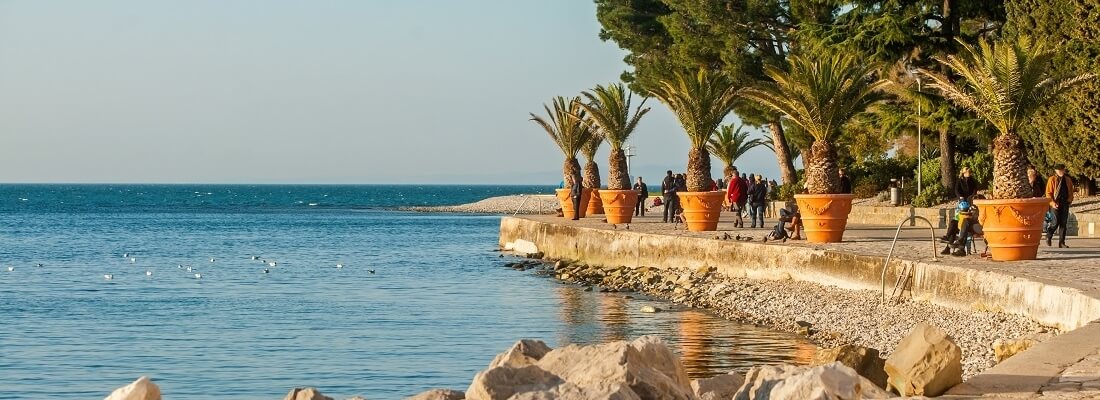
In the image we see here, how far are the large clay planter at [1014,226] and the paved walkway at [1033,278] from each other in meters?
0.24

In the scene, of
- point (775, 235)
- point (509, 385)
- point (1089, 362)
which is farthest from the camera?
point (775, 235)

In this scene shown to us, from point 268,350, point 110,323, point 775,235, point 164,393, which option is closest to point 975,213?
point 775,235

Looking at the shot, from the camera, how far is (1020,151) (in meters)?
19.9

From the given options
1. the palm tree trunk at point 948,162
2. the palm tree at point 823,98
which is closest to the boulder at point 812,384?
the palm tree at point 823,98

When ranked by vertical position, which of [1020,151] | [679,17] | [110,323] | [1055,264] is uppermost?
[679,17]

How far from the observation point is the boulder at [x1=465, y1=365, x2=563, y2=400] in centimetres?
826

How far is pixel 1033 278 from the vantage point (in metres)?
16.3

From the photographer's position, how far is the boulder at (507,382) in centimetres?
826

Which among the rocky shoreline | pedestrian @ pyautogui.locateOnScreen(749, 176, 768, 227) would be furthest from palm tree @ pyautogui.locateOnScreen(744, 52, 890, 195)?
pedestrian @ pyautogui.locateOnScreen(749, 176, 768, 227)

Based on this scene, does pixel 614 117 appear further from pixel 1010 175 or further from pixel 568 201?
pixel 1010 175

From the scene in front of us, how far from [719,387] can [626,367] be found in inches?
69.8

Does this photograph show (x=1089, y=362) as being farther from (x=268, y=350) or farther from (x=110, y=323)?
(x=110, y=323)

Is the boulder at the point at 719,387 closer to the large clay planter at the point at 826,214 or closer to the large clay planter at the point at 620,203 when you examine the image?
the large clay planter at the point at 826,214

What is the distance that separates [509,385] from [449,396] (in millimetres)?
617
